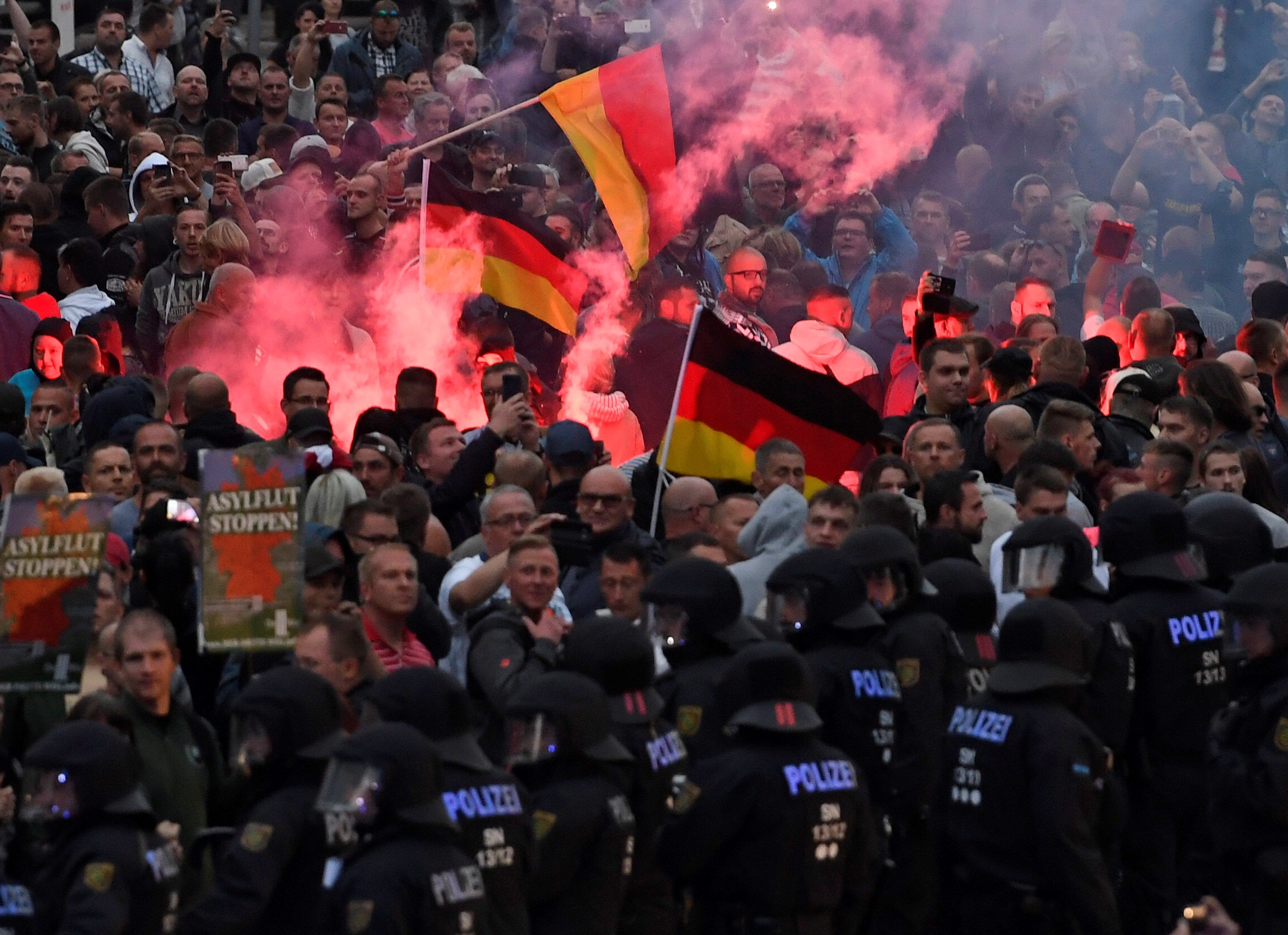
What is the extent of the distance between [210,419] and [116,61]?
26.5ft

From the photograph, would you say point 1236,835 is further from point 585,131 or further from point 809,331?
point 585,131

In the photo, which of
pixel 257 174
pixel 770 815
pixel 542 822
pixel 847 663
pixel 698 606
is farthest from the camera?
pixel 257 174

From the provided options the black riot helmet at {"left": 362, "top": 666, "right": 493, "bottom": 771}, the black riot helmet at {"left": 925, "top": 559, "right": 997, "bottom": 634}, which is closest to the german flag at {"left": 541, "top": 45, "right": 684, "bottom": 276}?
the black riot helmet at {"left": 925, "top": 559, "right": 997, "bottom": 634}

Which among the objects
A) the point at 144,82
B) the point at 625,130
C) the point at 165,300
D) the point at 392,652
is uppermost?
the point at 144,82

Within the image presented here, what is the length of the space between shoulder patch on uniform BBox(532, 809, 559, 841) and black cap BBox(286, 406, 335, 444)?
3.77m

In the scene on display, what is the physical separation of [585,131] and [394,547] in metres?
5.52

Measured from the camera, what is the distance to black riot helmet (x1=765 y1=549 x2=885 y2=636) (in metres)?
7.88

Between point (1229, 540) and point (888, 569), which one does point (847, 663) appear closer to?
point (888, 569)

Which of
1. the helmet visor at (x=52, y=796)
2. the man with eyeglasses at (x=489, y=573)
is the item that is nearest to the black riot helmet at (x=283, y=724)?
the helmet visor at (x=52, y=796)

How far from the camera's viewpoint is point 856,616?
25.9ft

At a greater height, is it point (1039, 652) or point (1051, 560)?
point (1051, 560)

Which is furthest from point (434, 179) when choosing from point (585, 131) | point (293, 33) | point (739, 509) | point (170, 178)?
point (293, 33)

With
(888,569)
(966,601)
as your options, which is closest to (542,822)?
(888,569)

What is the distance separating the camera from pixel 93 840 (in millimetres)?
6320
